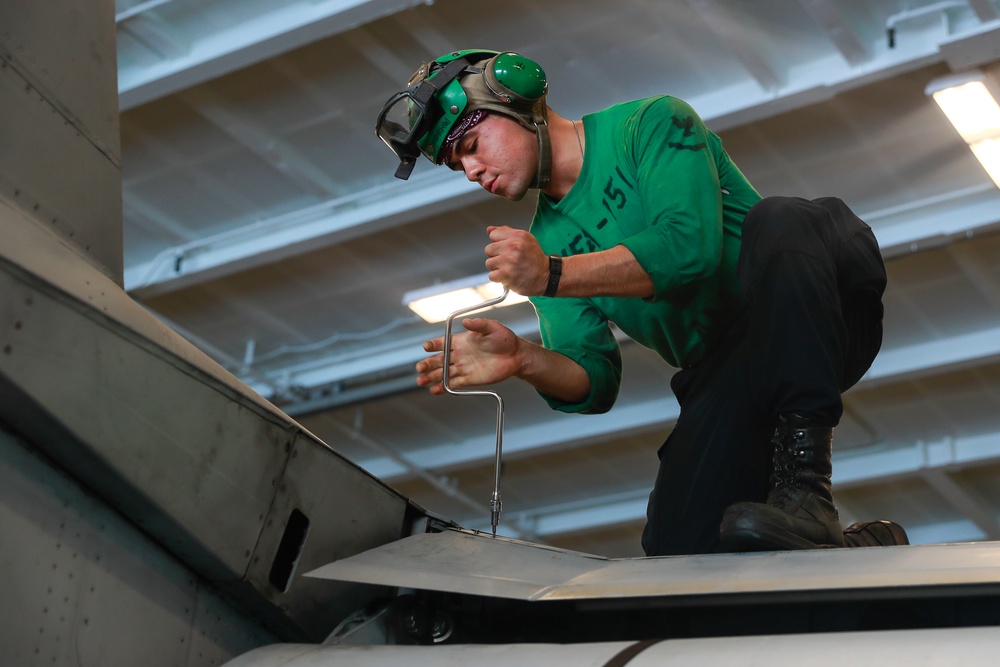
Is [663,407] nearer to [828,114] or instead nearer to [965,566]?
[828,114]

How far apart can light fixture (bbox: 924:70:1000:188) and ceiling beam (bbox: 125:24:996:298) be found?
0.65 feet

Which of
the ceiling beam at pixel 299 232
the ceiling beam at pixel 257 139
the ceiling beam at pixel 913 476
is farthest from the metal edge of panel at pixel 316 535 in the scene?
the ceiling beam at pixel 913 476

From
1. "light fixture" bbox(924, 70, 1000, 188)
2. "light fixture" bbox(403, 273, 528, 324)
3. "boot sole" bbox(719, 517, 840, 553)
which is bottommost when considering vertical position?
"light fixture" bbox(403, 273, 528, 324)

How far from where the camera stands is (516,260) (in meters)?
2.64

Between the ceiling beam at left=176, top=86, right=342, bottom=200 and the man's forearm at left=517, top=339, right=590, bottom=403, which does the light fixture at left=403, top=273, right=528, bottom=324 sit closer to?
the ceiling beam at left=176, top=86, right=342, bottom=200

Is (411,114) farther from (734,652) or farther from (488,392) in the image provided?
(734,652)

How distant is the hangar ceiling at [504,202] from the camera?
7.62m

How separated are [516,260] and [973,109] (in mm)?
5790

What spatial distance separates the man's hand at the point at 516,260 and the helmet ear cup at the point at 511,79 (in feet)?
2.20

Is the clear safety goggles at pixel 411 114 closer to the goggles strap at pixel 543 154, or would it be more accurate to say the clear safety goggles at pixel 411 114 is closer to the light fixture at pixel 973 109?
the goggles strap at pixel 543 154

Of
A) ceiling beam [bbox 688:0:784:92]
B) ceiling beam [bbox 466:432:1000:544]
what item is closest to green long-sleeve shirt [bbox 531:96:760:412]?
ceiling beam [bbox 688:0:784:92]

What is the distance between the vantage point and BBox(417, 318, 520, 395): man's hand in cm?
316

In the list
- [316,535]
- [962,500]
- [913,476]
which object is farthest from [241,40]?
[962,500]

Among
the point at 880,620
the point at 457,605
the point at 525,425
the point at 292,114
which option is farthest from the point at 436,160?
the point at 525,425
